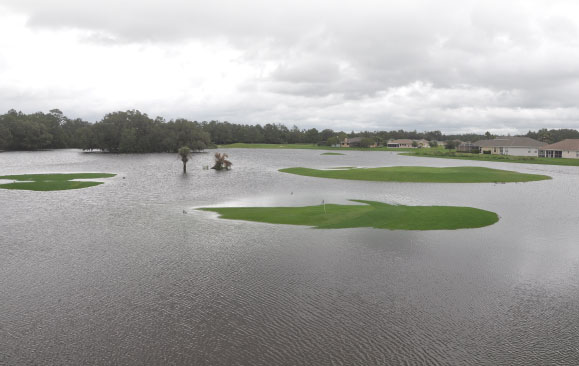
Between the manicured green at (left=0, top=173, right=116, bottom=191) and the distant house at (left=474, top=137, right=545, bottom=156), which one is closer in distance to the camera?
the manicured green at (left=0, top=173, right=116, bottom=191)

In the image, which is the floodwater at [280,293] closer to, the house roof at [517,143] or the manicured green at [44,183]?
the manicured green at [44,183]

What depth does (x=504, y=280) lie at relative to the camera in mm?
22016

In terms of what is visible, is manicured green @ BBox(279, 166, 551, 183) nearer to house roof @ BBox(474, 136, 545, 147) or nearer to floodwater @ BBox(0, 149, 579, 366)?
floodwater @ BBox(0, 149, 579, 366)

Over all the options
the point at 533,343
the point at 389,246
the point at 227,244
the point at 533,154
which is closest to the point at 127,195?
the point at 227,244

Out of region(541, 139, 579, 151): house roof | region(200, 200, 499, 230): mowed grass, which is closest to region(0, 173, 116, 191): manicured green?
region(200, 200, 499, 230): mowed grass

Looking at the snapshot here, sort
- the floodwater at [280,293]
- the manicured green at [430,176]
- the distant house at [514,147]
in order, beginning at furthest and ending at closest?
1. the distant house at [514,147]
2. the manicured green at [430,176]
3. the floodwater at [280,293]

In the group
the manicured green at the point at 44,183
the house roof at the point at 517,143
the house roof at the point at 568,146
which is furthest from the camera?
the house roof at the point at 517,143

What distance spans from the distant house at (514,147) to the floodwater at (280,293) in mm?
135805

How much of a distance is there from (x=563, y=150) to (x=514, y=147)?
67.6 feet

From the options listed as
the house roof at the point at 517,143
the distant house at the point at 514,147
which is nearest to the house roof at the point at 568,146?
the distant house at the point at 514,147

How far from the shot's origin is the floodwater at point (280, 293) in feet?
48.9

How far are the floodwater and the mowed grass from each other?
1.95 meters

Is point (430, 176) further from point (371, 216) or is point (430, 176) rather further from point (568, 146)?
point (568, 146)

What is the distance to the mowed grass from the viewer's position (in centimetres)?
3541
